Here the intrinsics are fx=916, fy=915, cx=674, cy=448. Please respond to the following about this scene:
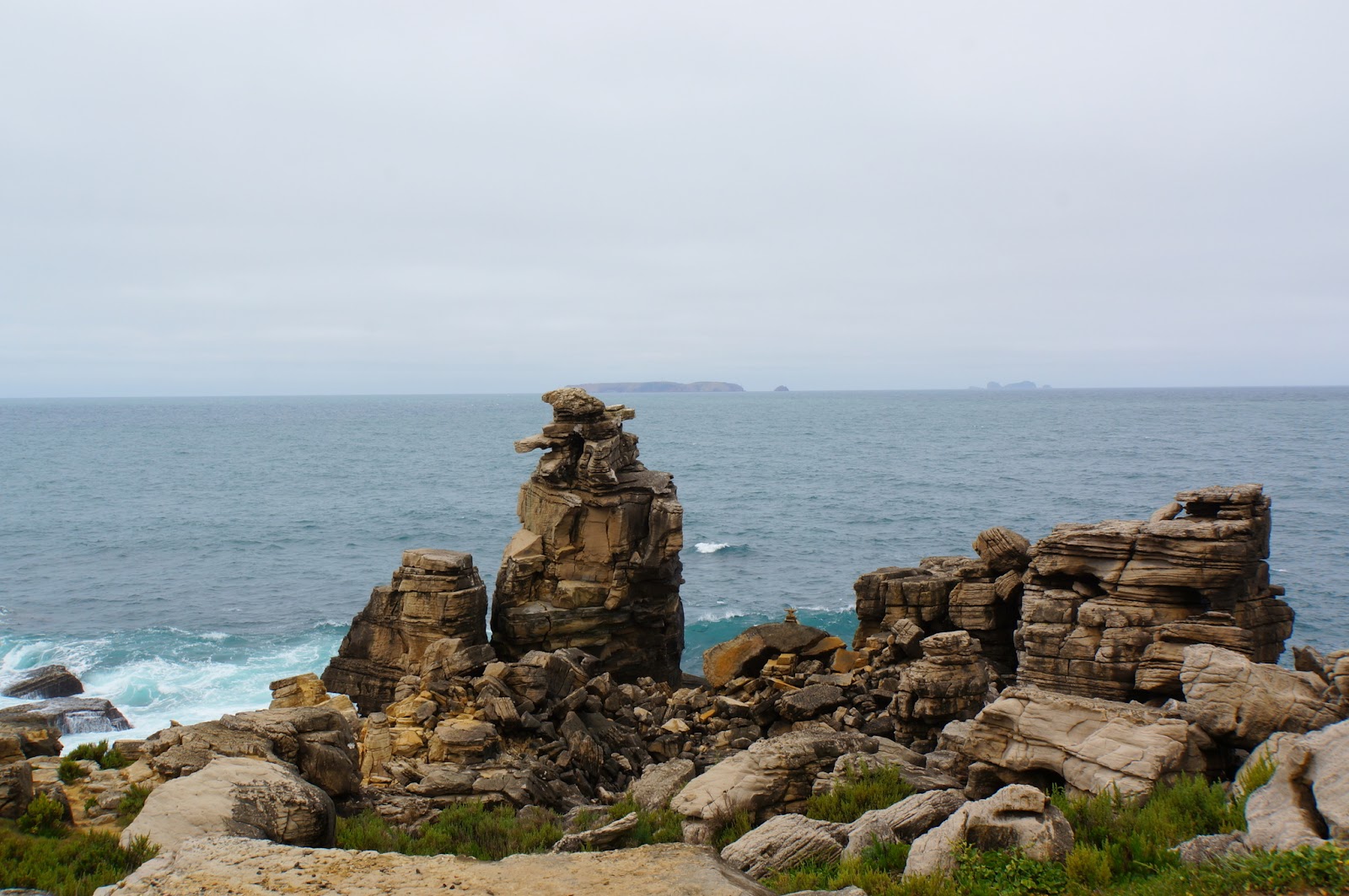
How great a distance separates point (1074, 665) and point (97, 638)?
3946 cm

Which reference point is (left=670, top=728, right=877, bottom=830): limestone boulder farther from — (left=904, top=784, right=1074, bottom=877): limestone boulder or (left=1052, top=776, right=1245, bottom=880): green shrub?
(left=1052, top=776, right=1245, bottom=880): green shrub

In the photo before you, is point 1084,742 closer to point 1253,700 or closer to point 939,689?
point 1253,700

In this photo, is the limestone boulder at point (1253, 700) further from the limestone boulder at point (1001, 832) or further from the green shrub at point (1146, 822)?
the limestone boulder at point (1001, 832)

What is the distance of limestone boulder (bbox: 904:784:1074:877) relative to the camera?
406 inches

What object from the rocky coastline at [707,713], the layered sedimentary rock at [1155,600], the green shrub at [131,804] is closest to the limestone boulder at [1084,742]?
the rocky coastline at [707,713]

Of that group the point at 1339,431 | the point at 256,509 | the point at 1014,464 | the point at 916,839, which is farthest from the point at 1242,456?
the point at 916,839

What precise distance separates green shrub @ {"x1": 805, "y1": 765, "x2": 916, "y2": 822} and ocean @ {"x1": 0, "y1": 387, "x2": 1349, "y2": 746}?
21275 mm

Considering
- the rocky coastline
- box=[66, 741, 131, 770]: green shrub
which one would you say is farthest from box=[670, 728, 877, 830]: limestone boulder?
box=[66, 741, 131, 770]: green shrub

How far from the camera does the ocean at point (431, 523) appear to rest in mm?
39312

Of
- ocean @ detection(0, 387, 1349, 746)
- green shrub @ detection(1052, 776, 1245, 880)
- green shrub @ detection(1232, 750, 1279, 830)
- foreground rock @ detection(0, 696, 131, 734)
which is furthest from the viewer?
ocean @ detection(0, 387, 1349, 746)

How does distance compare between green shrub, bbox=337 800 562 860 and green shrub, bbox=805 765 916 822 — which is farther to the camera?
green shrub, bbox=805 765 916 822

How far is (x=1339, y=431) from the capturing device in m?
137

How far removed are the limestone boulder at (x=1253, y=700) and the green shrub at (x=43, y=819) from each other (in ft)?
53.5

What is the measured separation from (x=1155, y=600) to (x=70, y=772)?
20324mm
